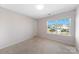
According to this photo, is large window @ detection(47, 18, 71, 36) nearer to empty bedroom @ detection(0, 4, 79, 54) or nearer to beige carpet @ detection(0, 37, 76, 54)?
empty bedroom @ detection(0, 4, 79, 54)

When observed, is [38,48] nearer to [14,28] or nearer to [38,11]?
[14,28]

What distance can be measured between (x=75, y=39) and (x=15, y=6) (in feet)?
4.27

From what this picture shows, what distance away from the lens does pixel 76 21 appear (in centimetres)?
159

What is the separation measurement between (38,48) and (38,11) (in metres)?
0.75

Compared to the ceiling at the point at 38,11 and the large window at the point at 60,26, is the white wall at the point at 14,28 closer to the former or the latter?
the ceiling at the point at 38,11


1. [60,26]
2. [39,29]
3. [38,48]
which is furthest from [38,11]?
[38,48]

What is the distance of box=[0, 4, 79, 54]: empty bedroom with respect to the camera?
1591mm

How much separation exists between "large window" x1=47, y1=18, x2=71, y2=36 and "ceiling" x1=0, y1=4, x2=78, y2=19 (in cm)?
19

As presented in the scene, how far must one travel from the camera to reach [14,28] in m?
1.71

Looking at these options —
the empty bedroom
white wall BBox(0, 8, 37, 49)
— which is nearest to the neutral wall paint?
the empty bedroom

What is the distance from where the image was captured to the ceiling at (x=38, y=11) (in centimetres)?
157
